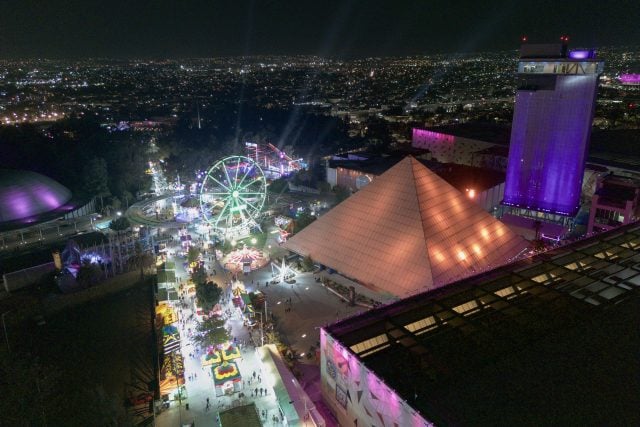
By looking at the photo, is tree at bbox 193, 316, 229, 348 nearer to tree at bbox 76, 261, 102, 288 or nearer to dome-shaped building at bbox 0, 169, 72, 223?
tree at bbox 76, 261, 102, 288

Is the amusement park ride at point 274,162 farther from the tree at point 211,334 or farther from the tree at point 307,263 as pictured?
the tree at point 211,334

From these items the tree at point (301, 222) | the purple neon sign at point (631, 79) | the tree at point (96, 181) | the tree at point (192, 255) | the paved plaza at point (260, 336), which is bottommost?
the paved plaza at point (260, 336)

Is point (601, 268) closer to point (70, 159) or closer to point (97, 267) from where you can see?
point (97, 267)

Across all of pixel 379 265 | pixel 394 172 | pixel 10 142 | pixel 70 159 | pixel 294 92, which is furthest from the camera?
pixel 294 92

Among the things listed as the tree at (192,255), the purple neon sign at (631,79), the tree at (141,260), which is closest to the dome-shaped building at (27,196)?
the tree at (141,260)

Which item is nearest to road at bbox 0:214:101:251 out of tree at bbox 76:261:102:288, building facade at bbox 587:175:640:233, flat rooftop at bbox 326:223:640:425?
tree at bbox 76:261:102:288

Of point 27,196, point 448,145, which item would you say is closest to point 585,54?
point 448,145

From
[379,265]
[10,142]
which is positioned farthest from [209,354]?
[10,142]
